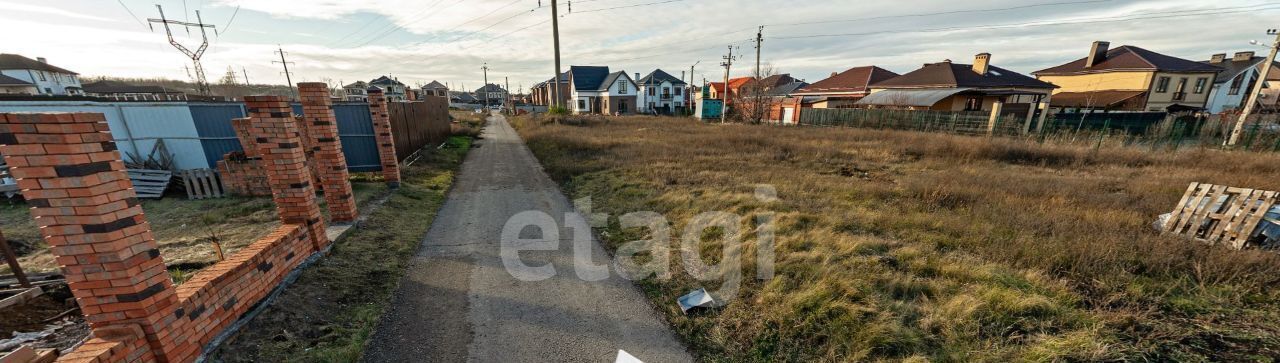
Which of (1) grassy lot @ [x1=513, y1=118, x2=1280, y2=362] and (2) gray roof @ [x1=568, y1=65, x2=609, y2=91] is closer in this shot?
(1) grassy lot @ [x1=513, y1=118, x2=1280, y2=362]

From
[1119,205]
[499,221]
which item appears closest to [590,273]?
[499,221]

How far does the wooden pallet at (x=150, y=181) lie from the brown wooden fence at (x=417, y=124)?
3962 millimetres

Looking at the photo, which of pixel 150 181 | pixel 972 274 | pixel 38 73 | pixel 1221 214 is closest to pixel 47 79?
pixel 38 73

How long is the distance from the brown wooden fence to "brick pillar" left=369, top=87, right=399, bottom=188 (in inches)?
53.1

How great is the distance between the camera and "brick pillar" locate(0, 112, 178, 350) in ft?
7.14

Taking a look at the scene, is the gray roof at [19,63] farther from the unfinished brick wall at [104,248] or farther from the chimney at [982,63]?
the chimney at [982,63]

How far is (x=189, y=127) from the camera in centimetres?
852

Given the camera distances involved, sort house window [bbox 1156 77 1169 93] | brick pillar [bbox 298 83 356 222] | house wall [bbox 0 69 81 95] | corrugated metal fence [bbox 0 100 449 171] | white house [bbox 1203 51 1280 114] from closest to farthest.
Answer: brick pillar [bbox 298 83 356 222]
corrugated metal fence [bbox 0 100 449 171]
house window [bbox 1156 77 1169 93]
white house [bbox 1203 51 1280 114]
house wall [bbox 0 69 81 95]

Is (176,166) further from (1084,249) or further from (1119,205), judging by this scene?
(1119,205)

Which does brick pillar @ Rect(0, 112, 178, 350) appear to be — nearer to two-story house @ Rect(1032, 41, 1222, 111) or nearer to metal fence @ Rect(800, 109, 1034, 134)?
metal fence @ Rect(800, 109, 1034, 134)

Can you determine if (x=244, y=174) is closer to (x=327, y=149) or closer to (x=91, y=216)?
(x=327, y=149)

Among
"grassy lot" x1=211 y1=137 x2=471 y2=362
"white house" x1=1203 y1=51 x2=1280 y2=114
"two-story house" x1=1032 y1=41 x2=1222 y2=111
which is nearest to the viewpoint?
"grassy lot" x1=211 y1=137 x2=471 y2=362

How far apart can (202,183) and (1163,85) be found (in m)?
50.2

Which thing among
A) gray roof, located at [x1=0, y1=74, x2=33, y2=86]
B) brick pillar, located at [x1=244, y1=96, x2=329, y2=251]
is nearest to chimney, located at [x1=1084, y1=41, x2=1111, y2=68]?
brick pillar, located at [x1=244, y1=96, x2=329, y2=251]
